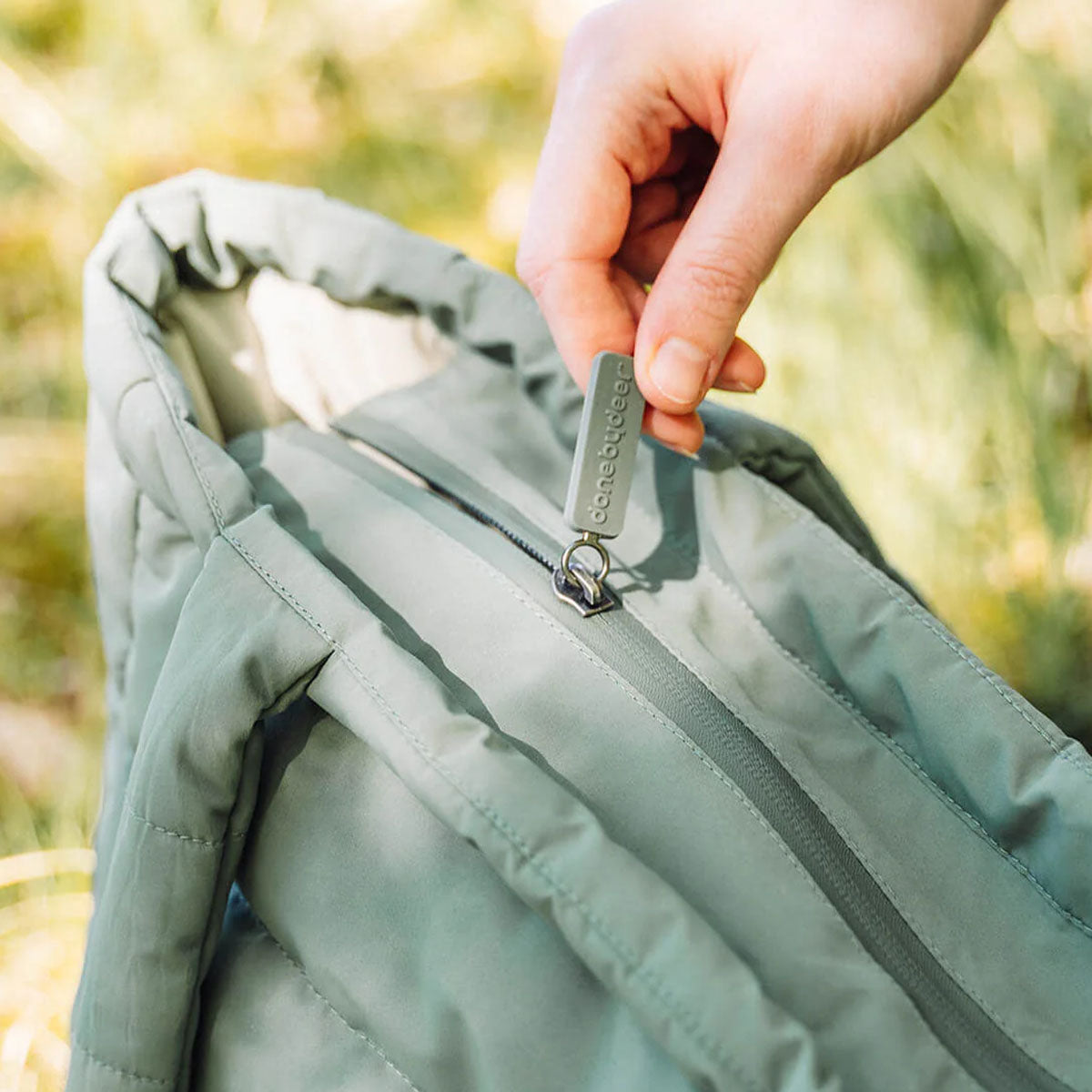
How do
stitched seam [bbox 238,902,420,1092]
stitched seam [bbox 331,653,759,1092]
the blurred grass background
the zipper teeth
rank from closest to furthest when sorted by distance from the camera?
1. stitched seam [bbox 331,653,759,1092]
2. stitched seam [bbox 238,902,420,1092]
3. the zipper teeth
4. the blurred grass background

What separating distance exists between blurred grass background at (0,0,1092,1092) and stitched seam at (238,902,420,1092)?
0.52 meters

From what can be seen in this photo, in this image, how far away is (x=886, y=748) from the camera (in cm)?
65

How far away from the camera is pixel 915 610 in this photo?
657mm

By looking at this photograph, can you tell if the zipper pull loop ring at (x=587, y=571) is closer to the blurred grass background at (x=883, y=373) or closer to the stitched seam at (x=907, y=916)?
the stitched seam at (x=907, y=916)

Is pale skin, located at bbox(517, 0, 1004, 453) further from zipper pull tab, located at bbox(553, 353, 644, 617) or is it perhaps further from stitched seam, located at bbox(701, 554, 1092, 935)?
stitched seam, located at bbox(701, 554, 1092, 935)

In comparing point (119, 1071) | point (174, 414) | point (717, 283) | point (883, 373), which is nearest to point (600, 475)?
point (717, 283)

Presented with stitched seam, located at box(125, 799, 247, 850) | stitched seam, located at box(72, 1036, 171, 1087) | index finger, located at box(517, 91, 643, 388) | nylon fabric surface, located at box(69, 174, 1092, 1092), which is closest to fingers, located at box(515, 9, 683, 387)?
index finger, located at box(517, 91, 643, 388)

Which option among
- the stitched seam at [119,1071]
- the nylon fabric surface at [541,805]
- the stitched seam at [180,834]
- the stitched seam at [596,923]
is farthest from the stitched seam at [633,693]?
the stitched seam at [119,1071]

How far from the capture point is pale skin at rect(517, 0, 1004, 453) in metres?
0.74

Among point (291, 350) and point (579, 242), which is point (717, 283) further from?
point (291, 350)

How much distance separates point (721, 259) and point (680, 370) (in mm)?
89

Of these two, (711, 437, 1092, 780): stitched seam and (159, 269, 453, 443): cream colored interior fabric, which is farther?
(159, 269, 453, 443): cream colored interior fabric

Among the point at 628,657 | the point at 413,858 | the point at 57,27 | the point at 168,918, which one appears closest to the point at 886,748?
the point at 628,657

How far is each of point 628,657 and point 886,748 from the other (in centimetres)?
17
